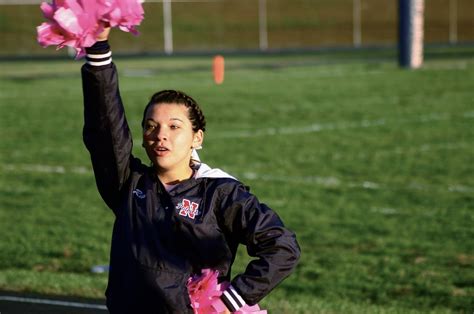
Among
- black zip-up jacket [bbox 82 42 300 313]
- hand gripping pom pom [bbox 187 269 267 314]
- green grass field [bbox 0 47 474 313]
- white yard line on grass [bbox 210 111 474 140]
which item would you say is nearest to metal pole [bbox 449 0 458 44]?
green grass field [bbox 0 47 474 313]

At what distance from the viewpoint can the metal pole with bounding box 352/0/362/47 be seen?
49.7m

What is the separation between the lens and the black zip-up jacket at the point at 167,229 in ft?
13.2

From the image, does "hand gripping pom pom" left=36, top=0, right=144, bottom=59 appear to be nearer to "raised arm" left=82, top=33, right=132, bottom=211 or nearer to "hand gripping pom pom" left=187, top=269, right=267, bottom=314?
"raised arm" left=82, top=33, right=132, bottom=211

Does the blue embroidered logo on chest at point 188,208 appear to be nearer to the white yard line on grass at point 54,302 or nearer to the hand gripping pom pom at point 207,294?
the hand gripping pom pom at point 207,294

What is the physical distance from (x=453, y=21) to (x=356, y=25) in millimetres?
5547

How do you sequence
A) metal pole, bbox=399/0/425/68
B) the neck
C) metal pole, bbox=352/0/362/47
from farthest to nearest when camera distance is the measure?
metal pole, bbox=352/0/362/47
metal pole, bbox=399/0/425/68
the neck

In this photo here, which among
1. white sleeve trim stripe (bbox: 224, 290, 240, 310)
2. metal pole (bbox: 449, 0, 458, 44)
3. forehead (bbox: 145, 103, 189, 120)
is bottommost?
metal pole (bbox: 449, 0, 458, 44)

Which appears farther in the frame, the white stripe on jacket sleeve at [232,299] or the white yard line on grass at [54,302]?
the white yard line on grass at [54,302]

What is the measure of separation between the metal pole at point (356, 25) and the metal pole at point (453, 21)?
4025 millimetres

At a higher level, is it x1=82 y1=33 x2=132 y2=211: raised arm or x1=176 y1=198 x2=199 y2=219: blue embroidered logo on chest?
x1=82 y1=33 x2=132 y2=211: raised arm

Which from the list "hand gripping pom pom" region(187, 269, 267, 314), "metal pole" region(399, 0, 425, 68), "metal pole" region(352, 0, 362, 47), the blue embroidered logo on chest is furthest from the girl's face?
"metal pole" region(352, 0, 362, 47)

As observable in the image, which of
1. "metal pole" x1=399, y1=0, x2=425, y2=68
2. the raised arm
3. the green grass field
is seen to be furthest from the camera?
"metal pole" x1=399, y1=0, x2=425, y2=68

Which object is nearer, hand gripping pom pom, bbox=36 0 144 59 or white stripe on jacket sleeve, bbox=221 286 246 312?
hand gripping pom pom, bbox=36 0 144 59

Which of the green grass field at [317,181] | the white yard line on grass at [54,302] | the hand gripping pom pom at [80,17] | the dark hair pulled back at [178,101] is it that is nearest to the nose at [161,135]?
the dark hair pulled back at [178,101]
